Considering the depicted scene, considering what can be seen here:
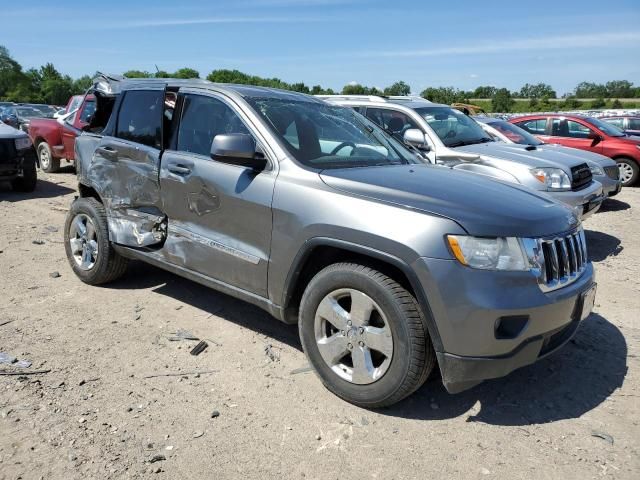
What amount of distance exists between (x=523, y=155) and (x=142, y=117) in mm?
4863

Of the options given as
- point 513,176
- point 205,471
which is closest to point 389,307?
point 205,471

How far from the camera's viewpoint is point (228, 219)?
142 inches

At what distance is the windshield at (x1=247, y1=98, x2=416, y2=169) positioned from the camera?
142 inches

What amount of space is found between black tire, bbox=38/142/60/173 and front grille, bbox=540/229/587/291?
12088 mm

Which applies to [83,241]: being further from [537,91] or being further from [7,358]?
[537,91]

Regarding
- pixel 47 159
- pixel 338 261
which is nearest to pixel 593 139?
pixel 338 261

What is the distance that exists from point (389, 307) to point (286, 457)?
924 mm

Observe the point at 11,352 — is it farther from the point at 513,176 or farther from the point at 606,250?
the point at 606,250

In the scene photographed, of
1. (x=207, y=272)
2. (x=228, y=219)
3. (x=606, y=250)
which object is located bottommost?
(x=606, y=250)

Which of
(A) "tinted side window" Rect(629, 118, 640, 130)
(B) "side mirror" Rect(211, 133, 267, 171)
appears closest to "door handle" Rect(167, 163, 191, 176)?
(B) "side mirror" Rect(211, 133, 267, 171)

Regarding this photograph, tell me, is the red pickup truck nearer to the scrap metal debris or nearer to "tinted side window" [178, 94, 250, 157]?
"tinted side window" [178, 94, 250, 157]

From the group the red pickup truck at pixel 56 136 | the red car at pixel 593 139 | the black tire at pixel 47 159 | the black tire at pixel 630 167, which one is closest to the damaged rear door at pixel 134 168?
the red pickup truck at pixel 56 136

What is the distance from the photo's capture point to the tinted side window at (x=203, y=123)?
3836mm

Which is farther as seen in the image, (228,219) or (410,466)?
(228,219)
